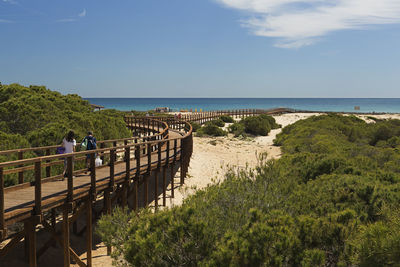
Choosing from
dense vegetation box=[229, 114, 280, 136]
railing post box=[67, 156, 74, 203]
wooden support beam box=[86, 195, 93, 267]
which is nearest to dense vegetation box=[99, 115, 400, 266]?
railing post box=[67, 156, 74, 203]

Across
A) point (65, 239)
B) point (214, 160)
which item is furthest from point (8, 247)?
point (214, 160)

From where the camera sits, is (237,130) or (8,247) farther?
(237,130)

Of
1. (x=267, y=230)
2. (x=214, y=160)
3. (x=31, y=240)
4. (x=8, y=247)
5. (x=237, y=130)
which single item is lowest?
(x=214, y=160)

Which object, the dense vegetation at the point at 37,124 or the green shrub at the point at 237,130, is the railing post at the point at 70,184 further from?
the green shrub at the point at 237,130

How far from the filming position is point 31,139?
12.6 metres

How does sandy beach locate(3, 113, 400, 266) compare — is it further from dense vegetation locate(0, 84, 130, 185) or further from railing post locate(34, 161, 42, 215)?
dense vegetation locate(0, 84, 130, 185)

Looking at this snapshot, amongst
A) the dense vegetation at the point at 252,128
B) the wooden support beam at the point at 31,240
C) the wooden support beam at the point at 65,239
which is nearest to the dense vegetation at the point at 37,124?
the wooden support beam at the point at 65,239

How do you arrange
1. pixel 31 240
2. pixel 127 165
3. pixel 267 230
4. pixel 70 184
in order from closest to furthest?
pixel 267 230 → pixel 31 240 → pixel 70 184 → pixel 127 165

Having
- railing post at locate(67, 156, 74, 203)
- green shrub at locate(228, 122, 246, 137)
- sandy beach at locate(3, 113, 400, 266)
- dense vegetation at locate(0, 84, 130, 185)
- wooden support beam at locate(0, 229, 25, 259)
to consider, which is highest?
dense vegetation at locate(0, 84, 130, 185)

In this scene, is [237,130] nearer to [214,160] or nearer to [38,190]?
[214,160]

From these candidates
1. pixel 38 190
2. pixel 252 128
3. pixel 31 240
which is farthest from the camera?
pixel 252 128

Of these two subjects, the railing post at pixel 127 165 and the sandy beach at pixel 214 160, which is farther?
the sandy beach at pixel 214 160

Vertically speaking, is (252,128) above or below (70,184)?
below

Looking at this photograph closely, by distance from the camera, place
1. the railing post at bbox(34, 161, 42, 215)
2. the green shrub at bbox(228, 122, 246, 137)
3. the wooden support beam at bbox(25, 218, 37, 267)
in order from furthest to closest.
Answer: the green shrub at bbox(228, 122, 246, 137)
the wooden support beam at bbox(25, 218, 37, 267)
the railing post at bbox(34, 161, 42, 215)
